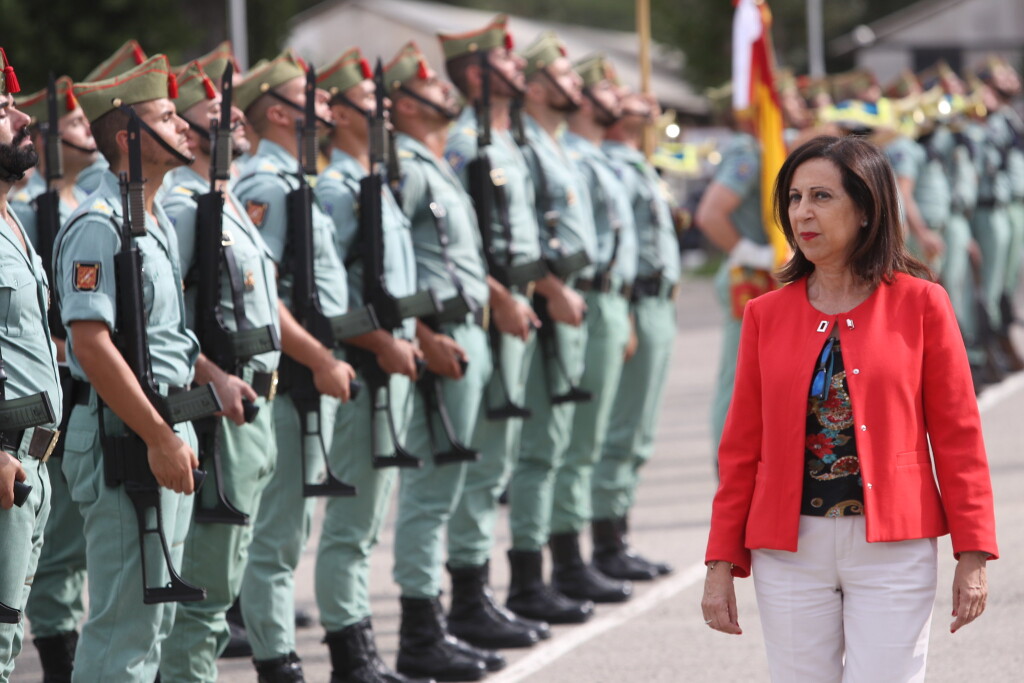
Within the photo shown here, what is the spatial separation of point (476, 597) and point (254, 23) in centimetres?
1733

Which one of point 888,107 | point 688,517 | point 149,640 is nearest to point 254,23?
point 888,107

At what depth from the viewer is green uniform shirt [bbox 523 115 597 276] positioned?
703cm

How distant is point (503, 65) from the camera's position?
6.77m

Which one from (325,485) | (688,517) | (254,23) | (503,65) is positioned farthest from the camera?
(254,23)

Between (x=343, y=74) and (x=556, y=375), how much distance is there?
1641 mm

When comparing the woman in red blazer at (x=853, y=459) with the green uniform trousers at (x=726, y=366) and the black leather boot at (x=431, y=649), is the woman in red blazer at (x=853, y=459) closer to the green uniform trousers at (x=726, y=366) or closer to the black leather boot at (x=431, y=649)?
the black leather boot at (x=431, y=649)

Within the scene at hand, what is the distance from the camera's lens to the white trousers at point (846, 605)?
3469mm

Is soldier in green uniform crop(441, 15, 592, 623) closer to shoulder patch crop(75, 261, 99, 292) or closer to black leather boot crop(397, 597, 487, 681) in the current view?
black leather boot crop(397, 597, 487, 681)

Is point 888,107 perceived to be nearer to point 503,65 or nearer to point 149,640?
point 503,65

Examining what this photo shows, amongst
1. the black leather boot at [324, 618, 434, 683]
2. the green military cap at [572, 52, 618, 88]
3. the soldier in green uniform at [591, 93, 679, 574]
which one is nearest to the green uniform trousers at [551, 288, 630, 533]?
the soldier in green uniform at [591, 93, 679, 574]

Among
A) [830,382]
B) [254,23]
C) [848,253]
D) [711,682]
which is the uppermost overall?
[254,23]

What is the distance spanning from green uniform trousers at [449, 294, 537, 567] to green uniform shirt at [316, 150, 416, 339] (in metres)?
0.69

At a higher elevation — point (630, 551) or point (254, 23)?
point (254, 23)

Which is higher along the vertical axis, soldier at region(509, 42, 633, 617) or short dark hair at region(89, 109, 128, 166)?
short dark hair at region(89, 109, 128, 166)
